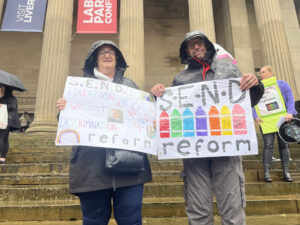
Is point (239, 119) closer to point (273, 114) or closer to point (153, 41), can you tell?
point (273, 114)

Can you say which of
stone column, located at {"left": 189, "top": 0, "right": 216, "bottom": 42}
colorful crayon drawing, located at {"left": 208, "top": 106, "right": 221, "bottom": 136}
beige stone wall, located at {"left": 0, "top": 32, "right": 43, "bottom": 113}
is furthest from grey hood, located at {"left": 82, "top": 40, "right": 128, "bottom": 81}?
beige stone wall, located at {"left": 0, "top": 32, "right": 43, "bottom": 113}

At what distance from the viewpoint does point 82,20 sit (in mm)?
11578

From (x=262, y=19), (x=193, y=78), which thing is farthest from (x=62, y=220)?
(x=262, y=19)

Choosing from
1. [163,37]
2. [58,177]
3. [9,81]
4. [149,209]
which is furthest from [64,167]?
[163,37]

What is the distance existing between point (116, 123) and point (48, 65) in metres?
10.2

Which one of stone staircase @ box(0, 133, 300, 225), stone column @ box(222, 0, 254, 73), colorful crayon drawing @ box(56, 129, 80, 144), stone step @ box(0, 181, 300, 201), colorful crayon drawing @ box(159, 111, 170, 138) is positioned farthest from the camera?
stone column @ box(222, 0, 254, 73)

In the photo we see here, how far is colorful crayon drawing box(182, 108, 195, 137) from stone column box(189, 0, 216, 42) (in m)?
10.4

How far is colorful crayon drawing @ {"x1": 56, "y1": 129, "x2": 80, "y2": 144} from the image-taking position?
7.57 feet

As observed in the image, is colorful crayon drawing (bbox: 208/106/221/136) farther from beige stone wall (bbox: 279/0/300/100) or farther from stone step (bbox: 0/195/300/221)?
beige stone wall (bbox: 279/0/300/100)

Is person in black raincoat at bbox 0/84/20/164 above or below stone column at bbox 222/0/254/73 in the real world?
below

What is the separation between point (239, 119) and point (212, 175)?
0.62 m

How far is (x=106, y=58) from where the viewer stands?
2479mm

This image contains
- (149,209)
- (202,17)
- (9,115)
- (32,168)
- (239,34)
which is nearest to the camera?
(149,209)

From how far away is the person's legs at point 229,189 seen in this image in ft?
7.09
